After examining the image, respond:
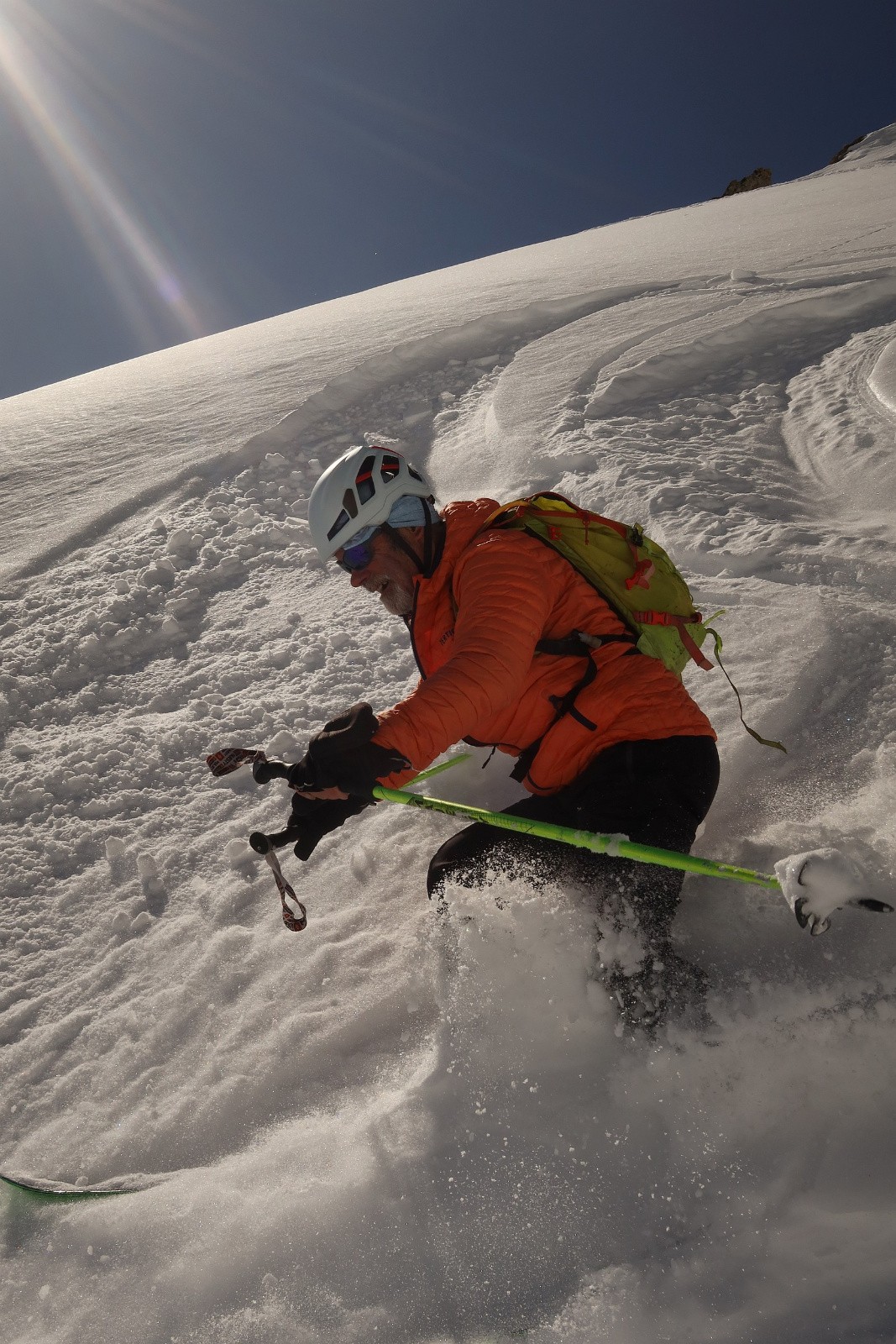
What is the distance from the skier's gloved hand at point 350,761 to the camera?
205cm

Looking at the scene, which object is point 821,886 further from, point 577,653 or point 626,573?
point 626,573

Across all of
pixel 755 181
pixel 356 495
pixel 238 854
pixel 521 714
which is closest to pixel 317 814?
pixel 521 714

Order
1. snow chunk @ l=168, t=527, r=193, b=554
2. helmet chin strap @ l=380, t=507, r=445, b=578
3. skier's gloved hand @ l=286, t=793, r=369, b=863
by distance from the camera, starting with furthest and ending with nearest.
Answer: snow chunk @ l=168, t=527, r=193, b=554
helmet chin strap @ l=380, t=507, r=445, b=578
skier's gloved hand @ l=286, t=793, r=369, b=863

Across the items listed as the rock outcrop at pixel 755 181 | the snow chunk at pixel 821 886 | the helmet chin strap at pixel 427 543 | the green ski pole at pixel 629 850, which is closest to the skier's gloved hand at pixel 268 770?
the green ski pole at pixel 629 850

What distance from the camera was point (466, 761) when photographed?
340cm

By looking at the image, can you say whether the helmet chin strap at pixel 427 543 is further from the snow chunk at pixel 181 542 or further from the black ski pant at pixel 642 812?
the snow chunk at pixel 181 542

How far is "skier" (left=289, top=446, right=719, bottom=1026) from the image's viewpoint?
211 centimetres

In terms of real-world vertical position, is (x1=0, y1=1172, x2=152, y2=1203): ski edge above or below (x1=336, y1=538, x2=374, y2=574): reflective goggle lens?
below

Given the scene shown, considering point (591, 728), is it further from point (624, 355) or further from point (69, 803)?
point (624, 355)

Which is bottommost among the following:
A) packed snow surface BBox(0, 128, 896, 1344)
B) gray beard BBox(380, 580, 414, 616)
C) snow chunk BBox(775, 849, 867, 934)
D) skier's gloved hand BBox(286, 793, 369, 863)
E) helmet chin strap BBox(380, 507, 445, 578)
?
packed snow surface BBox(0, 128, 896, 1344)

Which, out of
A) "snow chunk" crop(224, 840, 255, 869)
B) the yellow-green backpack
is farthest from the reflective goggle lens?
"snow chunk" crop(224, 840, 255, 869)

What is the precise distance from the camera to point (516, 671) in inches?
85.2

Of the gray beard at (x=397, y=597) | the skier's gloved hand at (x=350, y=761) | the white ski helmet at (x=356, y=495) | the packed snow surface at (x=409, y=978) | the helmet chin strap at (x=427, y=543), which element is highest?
the white ski helmet at (x=356, y=495)

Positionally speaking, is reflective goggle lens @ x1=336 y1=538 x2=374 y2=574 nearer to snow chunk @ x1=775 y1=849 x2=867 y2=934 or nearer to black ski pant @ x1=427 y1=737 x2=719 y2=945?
black ski pant @ x1=427 y1=737 x2=719 y2=945
